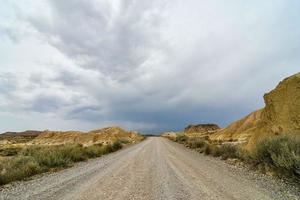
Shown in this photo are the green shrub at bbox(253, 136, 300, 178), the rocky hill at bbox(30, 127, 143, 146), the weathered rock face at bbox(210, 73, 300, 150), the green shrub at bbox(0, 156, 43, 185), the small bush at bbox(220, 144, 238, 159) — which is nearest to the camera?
the green shrub at bbox(253, 136, 300, 178)

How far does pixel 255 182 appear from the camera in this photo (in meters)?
10.7

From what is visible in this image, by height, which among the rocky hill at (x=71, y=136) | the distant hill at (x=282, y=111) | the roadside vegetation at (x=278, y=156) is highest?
the rocky hill at (x=71, y=136)

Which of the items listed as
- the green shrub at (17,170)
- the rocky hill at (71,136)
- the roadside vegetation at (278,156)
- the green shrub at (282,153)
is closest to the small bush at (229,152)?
the roadside vegetation at (278,156)

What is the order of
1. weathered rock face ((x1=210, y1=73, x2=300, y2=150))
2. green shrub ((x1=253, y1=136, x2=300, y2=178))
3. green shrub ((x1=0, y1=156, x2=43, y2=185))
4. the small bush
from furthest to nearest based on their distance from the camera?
the small bush
weathered rock face ((x1=210, y1=73, x2=300, y2=150))
green shrub ((x1=0, y1=156, x2=43, y2=185))
green shrub ((x1=253, y1=136, x2=300, y2=178))

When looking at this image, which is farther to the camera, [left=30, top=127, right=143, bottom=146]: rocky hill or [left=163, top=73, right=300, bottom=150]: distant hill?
[left=30, top=127, right=143, bottom=146]: rocky hill

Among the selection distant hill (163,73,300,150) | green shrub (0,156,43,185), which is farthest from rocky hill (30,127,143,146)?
green shrub (0,156,43,185)

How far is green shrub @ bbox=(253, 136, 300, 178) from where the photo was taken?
429 inches

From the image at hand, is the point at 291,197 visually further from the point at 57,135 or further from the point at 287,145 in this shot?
the point at 57,135

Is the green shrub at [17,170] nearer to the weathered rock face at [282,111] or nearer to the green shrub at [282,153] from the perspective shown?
the green shrub at [282,153]

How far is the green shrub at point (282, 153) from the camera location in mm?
10898

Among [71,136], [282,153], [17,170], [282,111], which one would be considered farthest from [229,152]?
[71,136]

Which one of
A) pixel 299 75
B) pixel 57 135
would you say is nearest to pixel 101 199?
pixel 299 75

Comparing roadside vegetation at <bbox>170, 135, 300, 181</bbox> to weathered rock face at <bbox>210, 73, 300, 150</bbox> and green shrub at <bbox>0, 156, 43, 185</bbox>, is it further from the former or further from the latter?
green shrub at <bbox>0, 156, 43, 185</bbox>

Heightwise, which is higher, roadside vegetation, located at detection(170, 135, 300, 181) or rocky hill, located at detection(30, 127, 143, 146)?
rocky hill, located at detection(30, 127, 143, 146)
